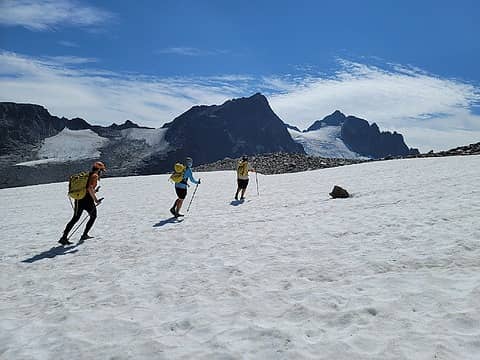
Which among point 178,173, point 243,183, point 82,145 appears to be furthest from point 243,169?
point 82,145

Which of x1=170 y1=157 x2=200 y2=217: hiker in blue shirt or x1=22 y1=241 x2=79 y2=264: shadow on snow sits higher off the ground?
x1=170 y1=157 x2=200 y2=217: hiker in blue shirt

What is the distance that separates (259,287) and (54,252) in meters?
7.12

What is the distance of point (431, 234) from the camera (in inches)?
391

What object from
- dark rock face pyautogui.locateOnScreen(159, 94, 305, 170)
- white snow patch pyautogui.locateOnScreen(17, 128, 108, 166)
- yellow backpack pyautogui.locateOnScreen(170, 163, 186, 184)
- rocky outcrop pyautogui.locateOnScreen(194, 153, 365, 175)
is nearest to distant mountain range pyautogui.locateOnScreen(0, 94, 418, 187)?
white snow patch pyautogui.locateOnScreen(17, 128, 108, 166)

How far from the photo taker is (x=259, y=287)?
7.43 meters

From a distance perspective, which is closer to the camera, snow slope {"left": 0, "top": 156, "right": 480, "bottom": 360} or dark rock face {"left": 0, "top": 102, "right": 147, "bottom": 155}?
snow slope {"left": 0, "top": 156, "right": 480, "bottom": 360}

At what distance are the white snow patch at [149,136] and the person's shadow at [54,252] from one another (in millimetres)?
140860

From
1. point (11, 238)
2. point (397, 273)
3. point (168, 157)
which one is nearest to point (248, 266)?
point (397, 273)

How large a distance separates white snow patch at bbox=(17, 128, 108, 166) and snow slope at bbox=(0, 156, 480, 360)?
12247cm

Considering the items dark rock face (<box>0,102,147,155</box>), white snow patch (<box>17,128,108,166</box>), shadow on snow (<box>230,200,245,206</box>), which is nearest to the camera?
shadow on snow (<box>230,200,245,206</box>)

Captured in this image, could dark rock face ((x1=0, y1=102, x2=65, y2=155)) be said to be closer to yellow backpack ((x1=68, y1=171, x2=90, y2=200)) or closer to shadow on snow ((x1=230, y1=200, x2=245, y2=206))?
shadow on snow ((x1=230, y1=200, x2=245, y2=206))

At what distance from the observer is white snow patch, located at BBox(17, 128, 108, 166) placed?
12794cm

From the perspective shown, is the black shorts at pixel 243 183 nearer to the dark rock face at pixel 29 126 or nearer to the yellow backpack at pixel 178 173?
the yellow backpack at pixel 178 173

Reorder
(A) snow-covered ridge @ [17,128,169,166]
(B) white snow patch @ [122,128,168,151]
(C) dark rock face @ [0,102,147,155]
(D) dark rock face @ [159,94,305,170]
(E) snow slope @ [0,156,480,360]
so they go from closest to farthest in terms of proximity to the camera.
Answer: (E) snow slope @ [0,156,480,360] < (A) snow-covered ridge @ [17,128,169,166] < (C) dark rock face @ [0,102,147,155] < (B) white snow patch @ [122,128,168,151] < (D) dark rock face @ [159,94,305,170]
